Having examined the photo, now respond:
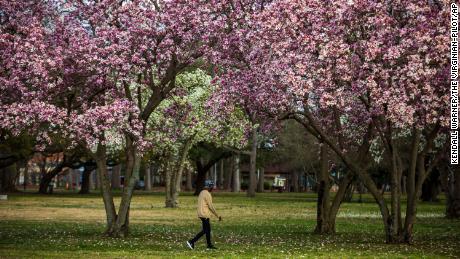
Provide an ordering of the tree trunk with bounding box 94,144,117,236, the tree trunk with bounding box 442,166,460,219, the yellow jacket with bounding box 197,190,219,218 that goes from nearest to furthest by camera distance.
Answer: the yellow jacket with bounding box 197,190,219,218
the tree trunk with bounding box 94,144,117,236
the tree trunk with bounding box 442,166,460,219

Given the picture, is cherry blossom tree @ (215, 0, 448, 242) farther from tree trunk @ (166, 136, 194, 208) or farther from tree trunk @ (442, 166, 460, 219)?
tree trunk @ (166, 136, 194, 208)

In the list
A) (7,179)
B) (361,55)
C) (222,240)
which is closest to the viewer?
(361,55)

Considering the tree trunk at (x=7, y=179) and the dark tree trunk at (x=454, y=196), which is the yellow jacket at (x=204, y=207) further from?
the tree trunk at (x=7, y=179)

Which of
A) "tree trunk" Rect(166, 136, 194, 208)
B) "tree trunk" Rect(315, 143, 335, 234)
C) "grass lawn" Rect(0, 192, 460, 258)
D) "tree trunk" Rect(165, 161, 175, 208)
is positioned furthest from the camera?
"tree trunk" Rect(166, 136, 194, 208)

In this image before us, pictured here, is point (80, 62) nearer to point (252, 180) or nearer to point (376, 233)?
point (376, 233)

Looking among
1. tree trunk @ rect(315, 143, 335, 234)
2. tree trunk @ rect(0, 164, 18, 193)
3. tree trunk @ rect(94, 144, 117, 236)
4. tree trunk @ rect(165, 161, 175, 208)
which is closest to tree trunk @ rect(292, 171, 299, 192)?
tree trunk @ rect(0, 164, 18, 193)

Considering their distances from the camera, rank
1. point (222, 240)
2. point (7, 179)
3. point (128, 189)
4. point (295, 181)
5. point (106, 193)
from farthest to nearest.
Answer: point (295, 181) < point (7, 179) < point (106, 193) < point (128, 189) < point (222, 240)

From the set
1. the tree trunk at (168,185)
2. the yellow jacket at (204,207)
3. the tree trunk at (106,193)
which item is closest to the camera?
the yellow jacket at (204,207)

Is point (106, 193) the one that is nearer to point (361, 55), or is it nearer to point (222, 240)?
point (222, 240)

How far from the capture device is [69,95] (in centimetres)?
2602

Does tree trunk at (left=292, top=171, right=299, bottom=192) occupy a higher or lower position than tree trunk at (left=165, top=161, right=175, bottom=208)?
higher

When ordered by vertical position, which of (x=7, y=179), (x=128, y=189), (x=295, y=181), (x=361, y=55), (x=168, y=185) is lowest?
(x=128, y=189)

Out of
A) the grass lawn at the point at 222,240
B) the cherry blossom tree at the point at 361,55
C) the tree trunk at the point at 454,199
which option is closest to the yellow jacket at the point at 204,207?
the grass lawn at the point at 222,240

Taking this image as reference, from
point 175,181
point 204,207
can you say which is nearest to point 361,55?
point 204,207
